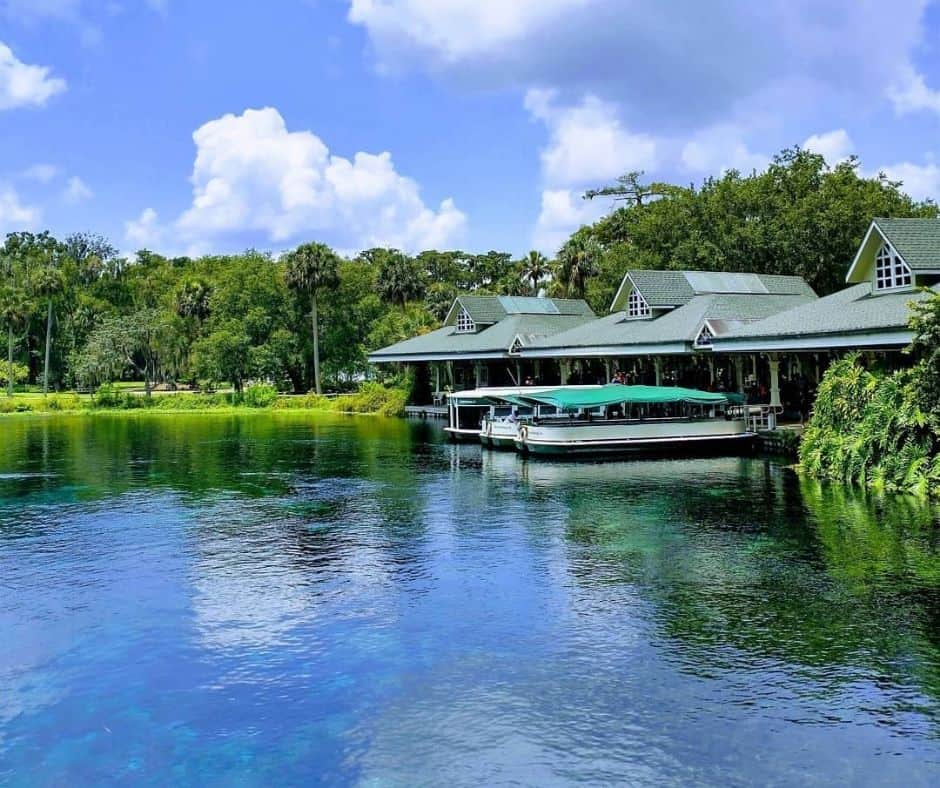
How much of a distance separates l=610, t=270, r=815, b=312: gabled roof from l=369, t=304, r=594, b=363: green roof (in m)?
8.86

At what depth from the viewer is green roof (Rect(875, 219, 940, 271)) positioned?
106 feet

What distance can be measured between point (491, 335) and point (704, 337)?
66.8ft

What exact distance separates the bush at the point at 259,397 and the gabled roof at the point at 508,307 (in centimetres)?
2258

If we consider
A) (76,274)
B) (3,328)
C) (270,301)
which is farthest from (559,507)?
(76,274)

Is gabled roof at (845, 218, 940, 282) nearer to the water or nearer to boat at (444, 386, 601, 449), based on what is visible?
the water

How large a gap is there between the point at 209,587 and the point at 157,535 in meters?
5.89

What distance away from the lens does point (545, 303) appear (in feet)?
207

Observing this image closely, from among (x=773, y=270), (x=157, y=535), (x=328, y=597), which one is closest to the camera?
(x=328, y=597)

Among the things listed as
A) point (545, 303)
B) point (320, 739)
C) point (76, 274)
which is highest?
point (76, 274)

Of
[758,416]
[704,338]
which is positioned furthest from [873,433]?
[704,338]

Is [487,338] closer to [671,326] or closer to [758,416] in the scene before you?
[671,326]

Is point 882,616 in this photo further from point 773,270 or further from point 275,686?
point 773,270

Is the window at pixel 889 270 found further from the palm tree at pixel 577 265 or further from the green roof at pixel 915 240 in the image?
the palm tree at pixel 577 265

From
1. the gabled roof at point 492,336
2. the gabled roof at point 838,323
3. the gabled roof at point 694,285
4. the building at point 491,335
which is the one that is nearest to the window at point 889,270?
the gabled roof at point 838,323
